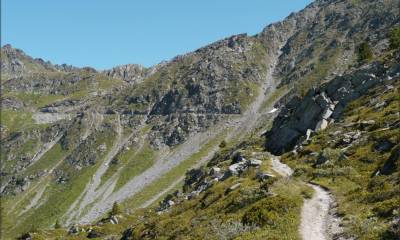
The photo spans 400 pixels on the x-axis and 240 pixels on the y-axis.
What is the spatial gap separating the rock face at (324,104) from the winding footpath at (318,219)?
4900 cm

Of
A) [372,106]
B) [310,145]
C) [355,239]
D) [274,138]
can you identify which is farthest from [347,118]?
[355,239]

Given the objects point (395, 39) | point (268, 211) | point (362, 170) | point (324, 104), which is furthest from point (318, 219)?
point (395, 39)

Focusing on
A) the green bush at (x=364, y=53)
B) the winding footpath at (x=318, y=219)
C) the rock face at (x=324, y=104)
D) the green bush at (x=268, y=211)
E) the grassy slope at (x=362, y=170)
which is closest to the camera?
the grassy slope at (x=362, y=170)

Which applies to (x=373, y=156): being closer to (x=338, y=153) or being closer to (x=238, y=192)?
(x=338, y=153)

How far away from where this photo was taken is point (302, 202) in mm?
33562

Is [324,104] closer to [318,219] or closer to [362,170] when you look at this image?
[362,170]

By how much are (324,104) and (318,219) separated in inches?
2556

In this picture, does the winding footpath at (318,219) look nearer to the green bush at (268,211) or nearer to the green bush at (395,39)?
the green bush at (268,211)

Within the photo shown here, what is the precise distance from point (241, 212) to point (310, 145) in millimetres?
33020

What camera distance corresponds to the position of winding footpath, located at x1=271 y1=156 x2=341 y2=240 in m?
27.3

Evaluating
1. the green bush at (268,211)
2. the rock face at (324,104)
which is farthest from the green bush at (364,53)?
the green bush at (268,211)

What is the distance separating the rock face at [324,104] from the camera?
3494 inches

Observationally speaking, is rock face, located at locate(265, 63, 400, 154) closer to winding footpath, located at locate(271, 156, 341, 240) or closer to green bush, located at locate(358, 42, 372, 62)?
green bush, located at locate(358, 42, 372, 62)

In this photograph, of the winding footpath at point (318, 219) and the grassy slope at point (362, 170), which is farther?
the winding footpath at point (318, 219)
